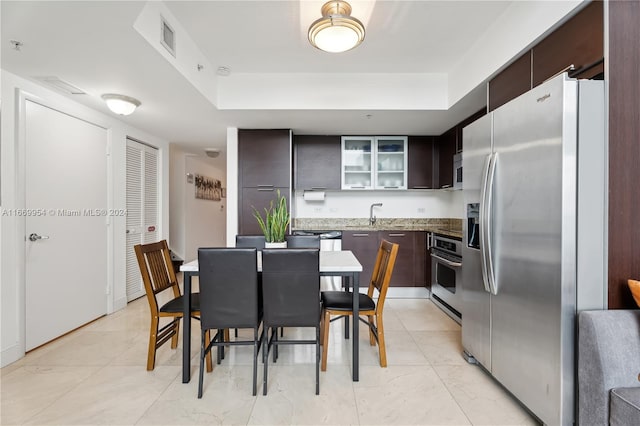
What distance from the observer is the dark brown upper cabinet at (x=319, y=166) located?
171 inches

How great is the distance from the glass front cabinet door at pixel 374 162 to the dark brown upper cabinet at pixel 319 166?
12 cm

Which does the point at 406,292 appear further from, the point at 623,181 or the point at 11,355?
the point at 11,355

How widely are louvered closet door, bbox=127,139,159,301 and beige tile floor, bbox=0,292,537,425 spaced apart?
127 centimetres

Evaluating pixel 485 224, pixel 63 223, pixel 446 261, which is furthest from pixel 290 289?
pixel 63 223

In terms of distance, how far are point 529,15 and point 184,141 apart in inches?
183

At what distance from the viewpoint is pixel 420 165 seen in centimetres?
437

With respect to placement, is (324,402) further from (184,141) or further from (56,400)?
(184,141)

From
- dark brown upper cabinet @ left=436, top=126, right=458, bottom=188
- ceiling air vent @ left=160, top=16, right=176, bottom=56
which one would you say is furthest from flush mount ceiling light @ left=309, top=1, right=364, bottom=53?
dark brown upper cabinet @ left=436, top=126, right=458, bottom=188

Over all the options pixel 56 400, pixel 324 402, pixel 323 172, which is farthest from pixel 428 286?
pixel 56 400

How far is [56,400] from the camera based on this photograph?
1.89 meters

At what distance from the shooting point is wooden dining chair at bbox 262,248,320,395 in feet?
6.18

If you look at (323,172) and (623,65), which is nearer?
(623,65)

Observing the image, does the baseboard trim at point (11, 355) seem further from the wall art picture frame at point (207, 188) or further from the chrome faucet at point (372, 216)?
the wall art picture frame at point (207, 188)

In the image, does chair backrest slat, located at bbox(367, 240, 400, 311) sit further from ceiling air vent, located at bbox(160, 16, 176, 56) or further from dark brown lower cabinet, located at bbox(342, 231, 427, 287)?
ceiling air vent, located at bbox(160, 16, 176, 56)
